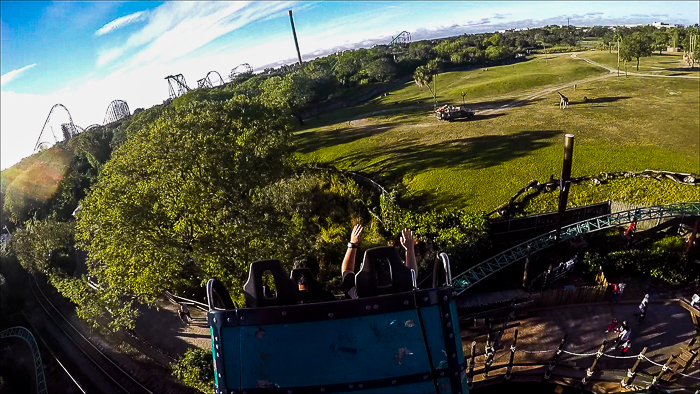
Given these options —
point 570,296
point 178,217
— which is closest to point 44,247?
point 178,217

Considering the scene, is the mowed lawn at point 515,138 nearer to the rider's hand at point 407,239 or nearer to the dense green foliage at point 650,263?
the dense green foliage at point 650,263

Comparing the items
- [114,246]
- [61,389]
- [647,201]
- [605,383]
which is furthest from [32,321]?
[647,201]

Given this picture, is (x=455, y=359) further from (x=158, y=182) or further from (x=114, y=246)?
(x=158, y=182)

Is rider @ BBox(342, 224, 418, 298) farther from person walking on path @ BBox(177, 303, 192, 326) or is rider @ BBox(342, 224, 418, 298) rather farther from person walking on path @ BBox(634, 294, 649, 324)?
person walking on path @ BBox(177, 303, 192, 326)

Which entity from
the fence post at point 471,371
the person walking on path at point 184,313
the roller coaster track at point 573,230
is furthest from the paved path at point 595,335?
the person walking on path at point 184,313

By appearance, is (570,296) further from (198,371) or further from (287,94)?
(287,94)

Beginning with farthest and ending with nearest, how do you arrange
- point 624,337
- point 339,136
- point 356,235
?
1. point 339,136
2. point 624,337
3. point 356,235

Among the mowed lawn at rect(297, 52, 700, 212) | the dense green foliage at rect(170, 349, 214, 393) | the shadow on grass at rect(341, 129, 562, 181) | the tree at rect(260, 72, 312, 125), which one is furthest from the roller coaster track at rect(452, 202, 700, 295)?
the tree at rect(260, 72, 312, 125)

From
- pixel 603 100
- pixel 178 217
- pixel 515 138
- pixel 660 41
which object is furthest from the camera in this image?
pixel 660 41
